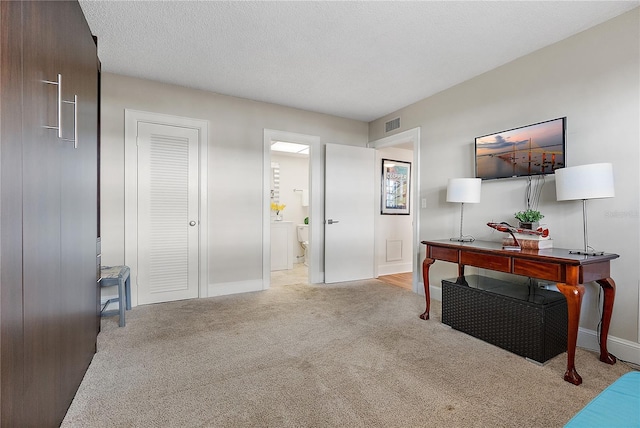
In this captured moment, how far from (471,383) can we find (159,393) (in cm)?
185

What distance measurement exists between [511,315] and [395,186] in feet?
10.6

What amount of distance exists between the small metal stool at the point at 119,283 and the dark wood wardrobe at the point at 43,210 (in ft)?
2.78

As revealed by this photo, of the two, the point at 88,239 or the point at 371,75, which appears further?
the point at 371,75

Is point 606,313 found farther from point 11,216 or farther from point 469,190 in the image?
point 11,216

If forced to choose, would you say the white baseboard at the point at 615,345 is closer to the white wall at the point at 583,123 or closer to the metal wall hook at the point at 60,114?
the white wall at the point at 583,123

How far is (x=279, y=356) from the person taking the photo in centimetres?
221

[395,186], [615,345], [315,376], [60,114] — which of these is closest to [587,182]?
[615,345]

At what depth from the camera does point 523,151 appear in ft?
9.07

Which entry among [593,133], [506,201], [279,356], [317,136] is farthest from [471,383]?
[317,136]

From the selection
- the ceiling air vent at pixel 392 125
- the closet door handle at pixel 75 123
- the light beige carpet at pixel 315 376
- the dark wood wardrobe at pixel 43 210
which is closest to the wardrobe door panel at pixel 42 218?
the dark wood wardrobe at pixel 43 210

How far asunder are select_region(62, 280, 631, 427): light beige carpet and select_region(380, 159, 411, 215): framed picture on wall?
247 cm

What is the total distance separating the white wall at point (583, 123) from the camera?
217 cm

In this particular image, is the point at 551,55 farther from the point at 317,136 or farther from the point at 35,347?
the point at 35,347

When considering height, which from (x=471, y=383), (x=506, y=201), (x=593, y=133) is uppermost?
(x=593, y=133)
